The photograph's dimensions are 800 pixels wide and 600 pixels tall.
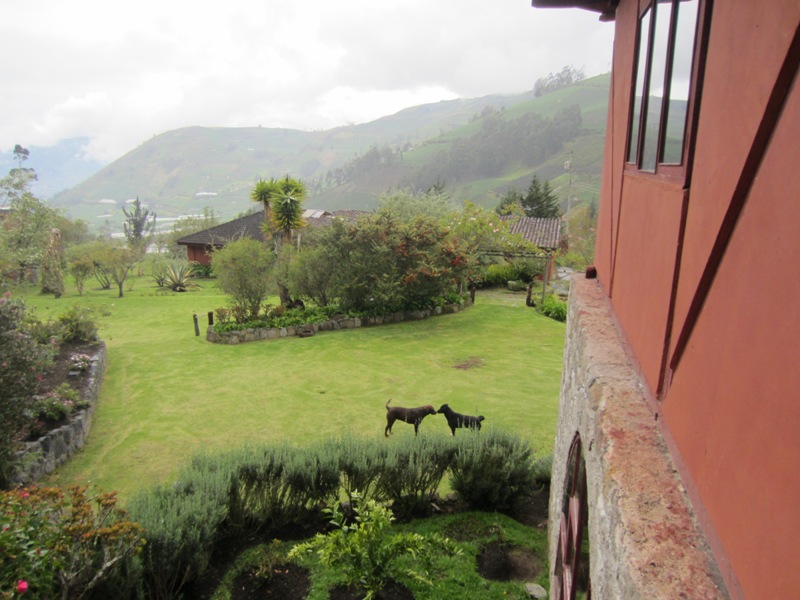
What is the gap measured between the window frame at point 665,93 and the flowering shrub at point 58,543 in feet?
14.6

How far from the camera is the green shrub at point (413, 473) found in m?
5.66

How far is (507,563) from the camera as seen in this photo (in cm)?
493

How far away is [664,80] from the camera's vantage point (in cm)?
217

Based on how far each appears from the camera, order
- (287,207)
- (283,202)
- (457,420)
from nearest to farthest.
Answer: (457,420)
(283,202)
(287,207)

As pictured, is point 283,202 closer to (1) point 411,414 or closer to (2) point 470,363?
(2) point 470,363

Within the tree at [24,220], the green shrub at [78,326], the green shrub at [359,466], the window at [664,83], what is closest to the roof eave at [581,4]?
the window at [664,83]

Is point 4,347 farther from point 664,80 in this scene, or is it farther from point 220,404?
point 664,80

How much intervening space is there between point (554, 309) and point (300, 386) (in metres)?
10.5

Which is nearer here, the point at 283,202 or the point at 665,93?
the point at 665,93

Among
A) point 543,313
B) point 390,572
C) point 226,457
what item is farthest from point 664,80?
point 543,313

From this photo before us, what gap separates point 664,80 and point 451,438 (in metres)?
4.90

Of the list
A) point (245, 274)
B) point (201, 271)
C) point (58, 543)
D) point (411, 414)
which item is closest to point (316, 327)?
point (245, 274)

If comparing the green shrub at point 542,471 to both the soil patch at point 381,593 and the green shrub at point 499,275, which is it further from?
the green shrub at point 499,275

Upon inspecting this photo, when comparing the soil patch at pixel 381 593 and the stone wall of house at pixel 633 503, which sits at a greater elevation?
the stone wall of house at pixel 633 503
